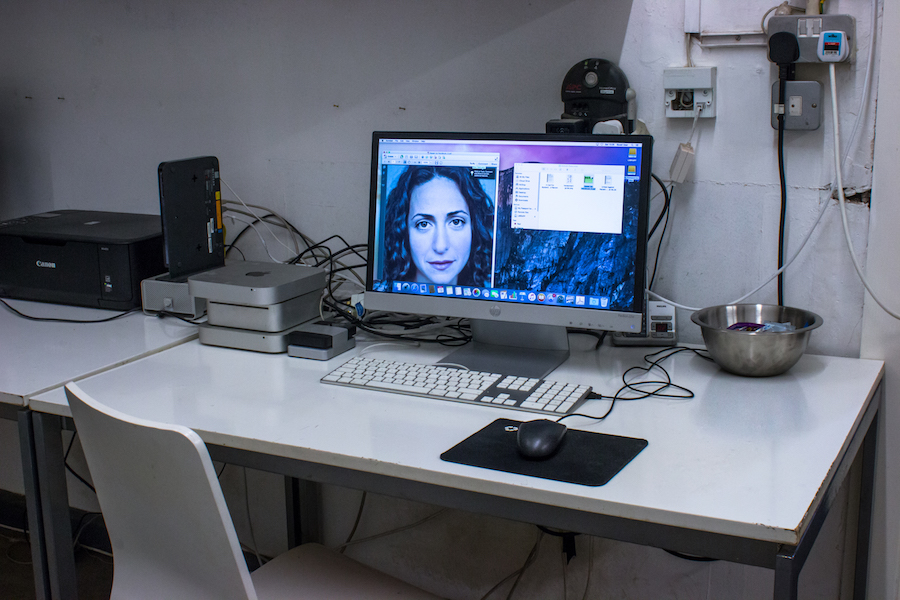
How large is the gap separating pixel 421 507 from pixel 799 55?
141 centimetres

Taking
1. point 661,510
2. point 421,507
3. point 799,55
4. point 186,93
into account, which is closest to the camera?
point 661,510

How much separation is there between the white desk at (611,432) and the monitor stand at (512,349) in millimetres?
46

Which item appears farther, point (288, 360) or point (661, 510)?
point (288, 360)

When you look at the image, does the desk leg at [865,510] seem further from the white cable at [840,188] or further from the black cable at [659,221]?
the black cable at [659,221]

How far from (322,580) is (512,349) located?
1.95ft

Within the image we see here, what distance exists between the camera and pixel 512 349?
1.72m

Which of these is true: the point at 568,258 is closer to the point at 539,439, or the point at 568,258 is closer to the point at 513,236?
the point at 513,236

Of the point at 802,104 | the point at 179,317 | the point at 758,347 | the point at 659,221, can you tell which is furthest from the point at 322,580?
the point at 802,104

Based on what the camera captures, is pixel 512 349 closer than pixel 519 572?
Yes

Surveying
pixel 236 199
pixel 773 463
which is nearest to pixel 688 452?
pixel 773 463

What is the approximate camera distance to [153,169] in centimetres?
243

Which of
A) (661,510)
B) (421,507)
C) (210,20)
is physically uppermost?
(210,20)

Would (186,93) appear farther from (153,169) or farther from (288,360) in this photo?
(288,360)

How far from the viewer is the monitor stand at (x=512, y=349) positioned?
1.61m
